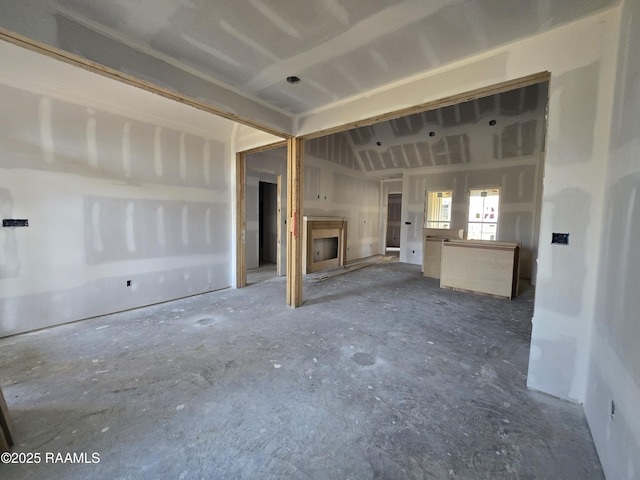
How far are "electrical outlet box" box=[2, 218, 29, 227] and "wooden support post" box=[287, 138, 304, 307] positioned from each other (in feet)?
9.83

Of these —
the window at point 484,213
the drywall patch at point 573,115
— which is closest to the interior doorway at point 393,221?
the window at point 484,213

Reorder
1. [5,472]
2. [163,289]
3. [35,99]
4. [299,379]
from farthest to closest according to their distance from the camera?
1. [163,289]
2. [35,99]
3. [299,379]
4. [5,472]

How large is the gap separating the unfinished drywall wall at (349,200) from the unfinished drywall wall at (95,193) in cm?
273

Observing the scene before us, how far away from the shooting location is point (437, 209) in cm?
752

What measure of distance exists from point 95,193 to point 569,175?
4941 mm

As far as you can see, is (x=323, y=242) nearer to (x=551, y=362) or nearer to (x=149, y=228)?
(x=149, y=228)

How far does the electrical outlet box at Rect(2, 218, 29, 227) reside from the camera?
2.72 metres

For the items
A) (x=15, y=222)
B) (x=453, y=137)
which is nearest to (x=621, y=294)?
(x=15, y=222)

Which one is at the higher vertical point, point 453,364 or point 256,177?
point 256,177

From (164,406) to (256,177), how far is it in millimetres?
5247

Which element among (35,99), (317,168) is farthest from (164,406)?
(317,168)

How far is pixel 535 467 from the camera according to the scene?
1392 millimetres

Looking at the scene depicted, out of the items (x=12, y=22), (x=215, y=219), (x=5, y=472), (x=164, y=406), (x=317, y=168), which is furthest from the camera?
(x=317, y=168)

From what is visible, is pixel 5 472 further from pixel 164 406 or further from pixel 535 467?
pixel 535 467
